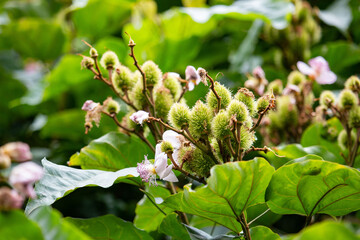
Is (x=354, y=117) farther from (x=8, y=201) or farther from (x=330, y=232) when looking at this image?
(x=8, y=201)

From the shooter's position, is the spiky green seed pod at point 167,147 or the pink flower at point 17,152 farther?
the spiky green seed pod at point 167,147

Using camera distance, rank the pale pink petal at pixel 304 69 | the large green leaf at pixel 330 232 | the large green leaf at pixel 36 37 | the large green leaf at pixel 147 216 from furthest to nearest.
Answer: the large green leaf at pixel 36 37 → the pale pink petal at pixel 304 69 → the large green leaf at pixel 147 216 → the large green leaf at pixel 330 232

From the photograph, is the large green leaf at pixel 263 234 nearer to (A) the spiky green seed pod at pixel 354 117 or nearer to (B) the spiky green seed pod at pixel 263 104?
(B) the spiky green seed pod at pixel 263 104

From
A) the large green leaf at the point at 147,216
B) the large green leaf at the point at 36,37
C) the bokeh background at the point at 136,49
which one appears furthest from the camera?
the large green leaf at the point at 36,37

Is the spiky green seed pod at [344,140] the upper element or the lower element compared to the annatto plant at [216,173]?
lower

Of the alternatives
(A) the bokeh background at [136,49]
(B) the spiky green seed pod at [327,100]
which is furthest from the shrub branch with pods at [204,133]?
(A) the bokeh background at [136,49]

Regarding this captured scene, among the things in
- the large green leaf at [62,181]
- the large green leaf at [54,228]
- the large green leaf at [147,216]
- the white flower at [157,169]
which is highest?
the large green leaf at [54,228]

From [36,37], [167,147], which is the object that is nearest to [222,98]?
[167,147]

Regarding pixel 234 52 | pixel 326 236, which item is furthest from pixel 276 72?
pixel 326 236
